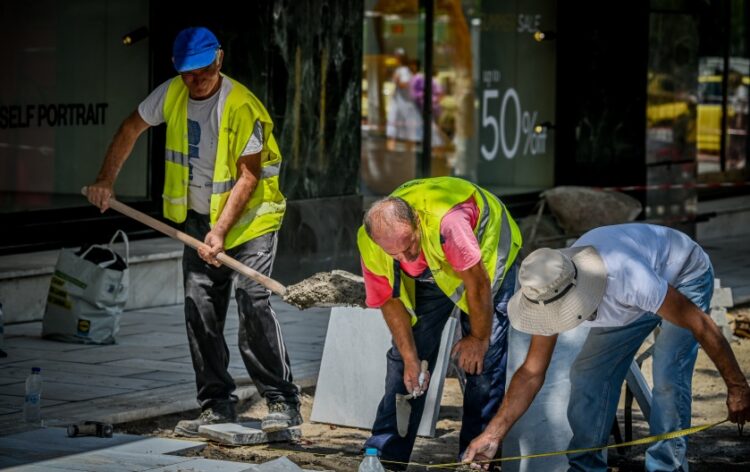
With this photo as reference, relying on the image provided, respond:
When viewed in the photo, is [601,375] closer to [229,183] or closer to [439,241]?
[439,241]

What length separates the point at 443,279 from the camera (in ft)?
20.0

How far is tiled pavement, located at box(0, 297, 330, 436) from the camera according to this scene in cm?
750

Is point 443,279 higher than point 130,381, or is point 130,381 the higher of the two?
point 443,279

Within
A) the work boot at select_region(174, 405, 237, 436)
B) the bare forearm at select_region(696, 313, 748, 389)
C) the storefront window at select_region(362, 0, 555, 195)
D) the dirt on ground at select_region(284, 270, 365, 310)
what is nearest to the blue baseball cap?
the dirt on ground at select_region(284, 270, 365, 310)

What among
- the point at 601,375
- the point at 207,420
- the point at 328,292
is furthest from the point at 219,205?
the point at 601,375

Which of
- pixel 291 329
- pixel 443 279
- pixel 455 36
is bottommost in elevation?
pixel 291 329

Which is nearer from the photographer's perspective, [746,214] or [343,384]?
[343,384]

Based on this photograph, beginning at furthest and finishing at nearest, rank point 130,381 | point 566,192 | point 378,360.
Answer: point 566,192 < point 130,381 < point 378,360

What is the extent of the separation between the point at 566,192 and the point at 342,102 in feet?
8.06

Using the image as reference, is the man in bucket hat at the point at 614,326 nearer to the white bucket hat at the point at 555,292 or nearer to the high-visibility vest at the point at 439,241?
the white bucket hat at the point at 555,292

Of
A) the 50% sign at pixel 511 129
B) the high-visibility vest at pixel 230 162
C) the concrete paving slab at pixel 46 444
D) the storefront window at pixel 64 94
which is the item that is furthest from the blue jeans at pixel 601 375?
the 50% sign at pixel 511 129

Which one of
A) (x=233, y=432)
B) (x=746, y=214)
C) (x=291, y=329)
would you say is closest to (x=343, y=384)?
(x=233, y=432)

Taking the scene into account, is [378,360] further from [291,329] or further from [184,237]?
[291,329]

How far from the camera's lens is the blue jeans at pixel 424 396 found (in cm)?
638
